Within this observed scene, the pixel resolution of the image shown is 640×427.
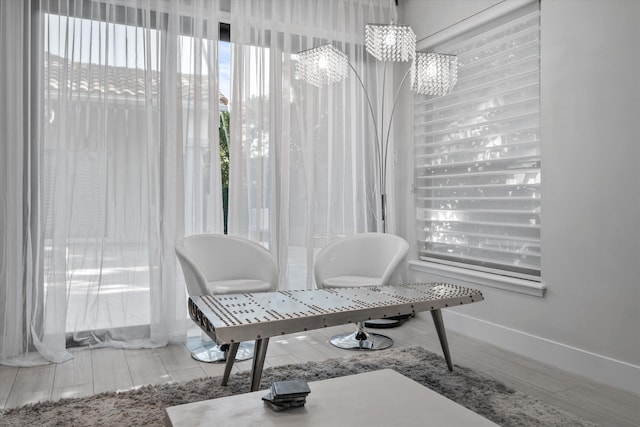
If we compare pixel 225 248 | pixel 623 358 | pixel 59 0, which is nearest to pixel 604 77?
pixel 623 358

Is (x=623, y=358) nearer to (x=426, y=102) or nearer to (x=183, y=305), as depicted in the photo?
(x=426, y=102)

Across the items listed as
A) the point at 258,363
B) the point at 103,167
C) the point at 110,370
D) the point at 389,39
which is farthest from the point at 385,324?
the point at 103,167

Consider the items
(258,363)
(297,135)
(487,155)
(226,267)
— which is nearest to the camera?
(258,363)

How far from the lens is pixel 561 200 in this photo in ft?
9.91

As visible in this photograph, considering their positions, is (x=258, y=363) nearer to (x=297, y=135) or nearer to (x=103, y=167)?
(x=103, y=167)

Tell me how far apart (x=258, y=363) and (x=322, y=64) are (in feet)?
7.10

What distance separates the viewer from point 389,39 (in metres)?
3.18

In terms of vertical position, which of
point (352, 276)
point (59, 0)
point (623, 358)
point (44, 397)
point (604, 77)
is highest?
point (59, 0)

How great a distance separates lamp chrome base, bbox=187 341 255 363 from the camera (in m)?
3.07

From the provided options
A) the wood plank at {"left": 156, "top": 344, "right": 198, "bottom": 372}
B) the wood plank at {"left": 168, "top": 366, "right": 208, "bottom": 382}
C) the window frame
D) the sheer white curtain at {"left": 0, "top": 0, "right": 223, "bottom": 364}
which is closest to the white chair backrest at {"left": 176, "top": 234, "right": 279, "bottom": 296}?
the sheer white curtain at {"left": 0, "top": 0, "right": 223, "bottom": 364}

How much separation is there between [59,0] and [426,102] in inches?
110

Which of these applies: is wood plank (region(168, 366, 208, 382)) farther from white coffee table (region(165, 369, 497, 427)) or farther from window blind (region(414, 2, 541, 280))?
window blind (region(414, 2, 541, 280))

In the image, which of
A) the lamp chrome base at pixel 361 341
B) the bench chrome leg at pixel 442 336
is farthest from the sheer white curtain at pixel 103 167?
the bench chrome leg at pixel 442 336

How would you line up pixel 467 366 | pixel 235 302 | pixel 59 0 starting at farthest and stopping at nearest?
1. pixel 59 0
2. pixel 467 366
3. pixel 235 302
